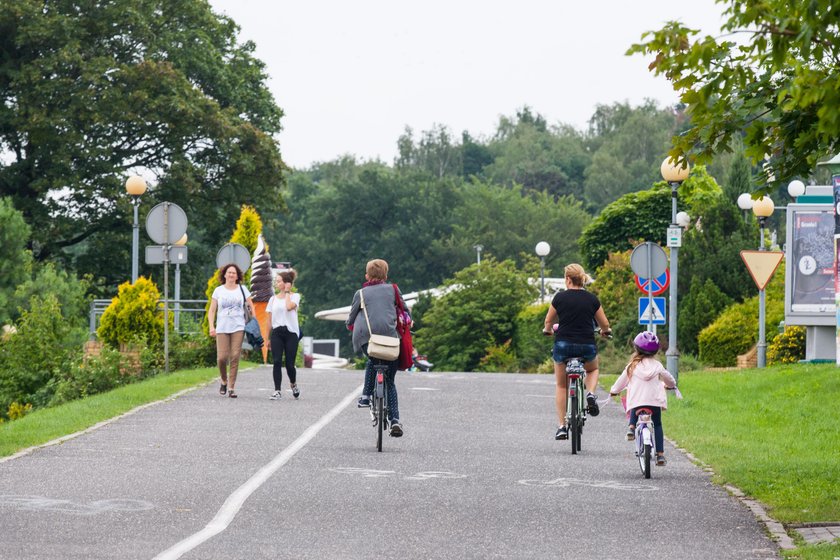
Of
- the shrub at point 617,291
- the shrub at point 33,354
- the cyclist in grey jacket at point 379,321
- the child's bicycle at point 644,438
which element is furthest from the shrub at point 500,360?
the child's bicycle at point 644,438

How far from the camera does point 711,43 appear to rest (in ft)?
28.5

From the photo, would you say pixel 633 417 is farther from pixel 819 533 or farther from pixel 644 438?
pixel 819 533

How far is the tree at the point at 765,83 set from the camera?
807 cm

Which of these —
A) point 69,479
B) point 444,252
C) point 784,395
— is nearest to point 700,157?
point 69,479

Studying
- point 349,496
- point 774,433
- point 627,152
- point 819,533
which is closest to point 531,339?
point 774,433

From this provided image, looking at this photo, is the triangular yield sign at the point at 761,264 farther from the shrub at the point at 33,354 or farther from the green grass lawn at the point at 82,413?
the shrub at the point at 33,354

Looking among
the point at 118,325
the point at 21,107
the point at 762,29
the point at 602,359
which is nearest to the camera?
the point at 762,29

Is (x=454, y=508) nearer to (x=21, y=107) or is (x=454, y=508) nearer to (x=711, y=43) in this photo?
(x=711, y=43)

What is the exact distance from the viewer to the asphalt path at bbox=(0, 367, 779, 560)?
878 centimetres

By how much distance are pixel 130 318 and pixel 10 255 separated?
Answer: 1457cm

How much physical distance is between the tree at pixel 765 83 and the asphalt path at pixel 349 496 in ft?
8.35

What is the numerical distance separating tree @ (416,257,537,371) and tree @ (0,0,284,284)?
9.66 m

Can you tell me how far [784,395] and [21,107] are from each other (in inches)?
1080

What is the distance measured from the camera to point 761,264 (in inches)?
1165
